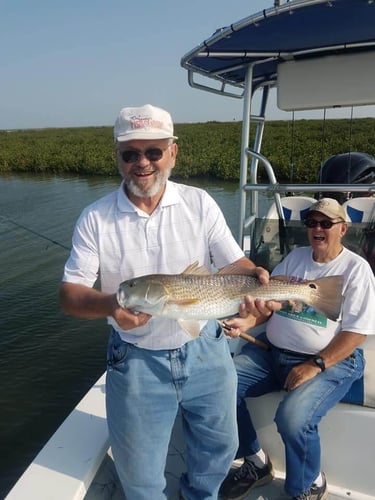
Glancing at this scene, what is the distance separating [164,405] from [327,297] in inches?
41.7

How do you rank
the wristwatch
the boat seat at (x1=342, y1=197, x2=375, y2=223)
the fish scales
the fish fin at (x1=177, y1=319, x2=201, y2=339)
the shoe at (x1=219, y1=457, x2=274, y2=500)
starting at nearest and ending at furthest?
the fish scales, the fish fin at (x1=177, y1=319, x2=201, y2=339), the wristwatch, the shoe at (x1=219, y1=457, x2=274, y2=500), the boat seat at (x1=342, y1=197, x2=375, y2=223)

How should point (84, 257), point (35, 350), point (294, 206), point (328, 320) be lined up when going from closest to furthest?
point (84, 257), point (328, 320), point (294, 206), point (35, 350)

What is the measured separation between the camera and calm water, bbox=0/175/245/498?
5809 mm

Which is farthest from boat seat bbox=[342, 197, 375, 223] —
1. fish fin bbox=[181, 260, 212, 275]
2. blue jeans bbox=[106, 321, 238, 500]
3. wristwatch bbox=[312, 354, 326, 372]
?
fish fin bbox=[181, 260, 212, 275]

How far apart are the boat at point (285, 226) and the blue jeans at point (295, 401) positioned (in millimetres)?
135

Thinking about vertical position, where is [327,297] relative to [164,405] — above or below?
above

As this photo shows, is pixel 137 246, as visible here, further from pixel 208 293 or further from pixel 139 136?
pixel 139 136

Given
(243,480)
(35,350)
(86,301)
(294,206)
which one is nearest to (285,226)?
(294,206)

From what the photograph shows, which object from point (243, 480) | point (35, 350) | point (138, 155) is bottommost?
point (35, 350)

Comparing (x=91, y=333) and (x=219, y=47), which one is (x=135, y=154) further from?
(x=91, y=333)

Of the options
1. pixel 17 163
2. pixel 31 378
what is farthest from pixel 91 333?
pixel 17 163

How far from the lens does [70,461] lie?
271 cm

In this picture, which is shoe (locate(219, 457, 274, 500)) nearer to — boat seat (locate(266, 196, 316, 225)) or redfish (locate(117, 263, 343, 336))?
redfish (locate(117, 263, 343, 336))

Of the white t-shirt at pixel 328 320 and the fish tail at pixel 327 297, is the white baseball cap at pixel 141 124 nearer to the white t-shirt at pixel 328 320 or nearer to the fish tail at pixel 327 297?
the fish tail at pixel 327 297
